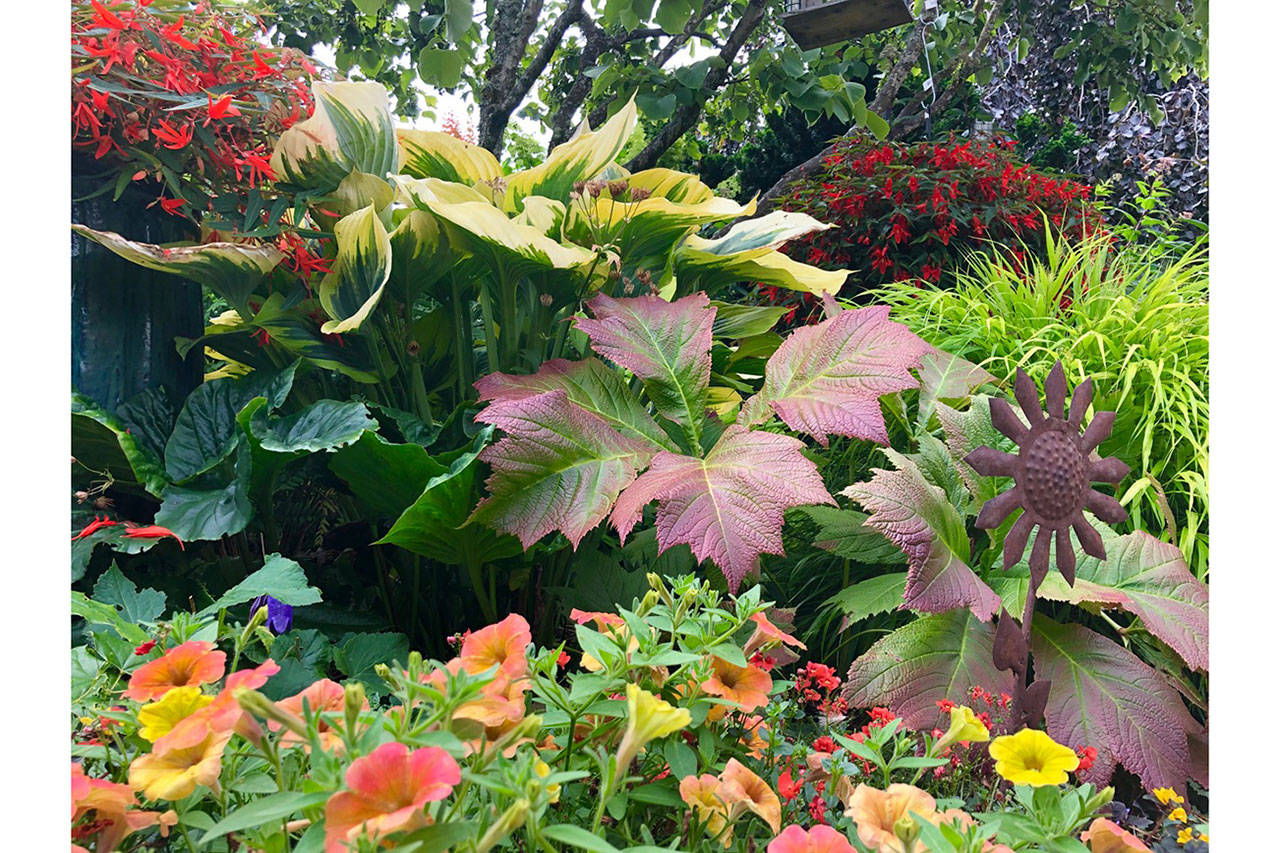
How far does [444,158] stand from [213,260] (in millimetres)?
447

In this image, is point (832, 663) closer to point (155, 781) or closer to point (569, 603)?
point (569, 603)

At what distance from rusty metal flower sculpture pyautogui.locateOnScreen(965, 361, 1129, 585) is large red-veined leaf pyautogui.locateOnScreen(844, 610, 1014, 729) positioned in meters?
0.24

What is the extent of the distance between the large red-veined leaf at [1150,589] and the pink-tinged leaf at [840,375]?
1.12 feet

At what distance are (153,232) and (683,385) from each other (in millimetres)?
900

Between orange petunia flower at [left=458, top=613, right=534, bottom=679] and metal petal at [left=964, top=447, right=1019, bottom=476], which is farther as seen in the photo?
metal petal at [left=964, top=447, right=1019, bottom=476]

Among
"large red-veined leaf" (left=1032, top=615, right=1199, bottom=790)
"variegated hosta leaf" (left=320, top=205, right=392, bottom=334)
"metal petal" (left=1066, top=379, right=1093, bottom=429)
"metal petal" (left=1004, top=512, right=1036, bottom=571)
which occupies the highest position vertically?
"variegated hosta leaf" (left=320, top=205, right=392, bottom=334)

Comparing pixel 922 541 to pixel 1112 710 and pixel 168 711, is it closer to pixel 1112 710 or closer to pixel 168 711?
pixel 1112 710

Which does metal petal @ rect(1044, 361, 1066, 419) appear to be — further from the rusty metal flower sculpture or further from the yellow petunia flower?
the yellow petunia flower

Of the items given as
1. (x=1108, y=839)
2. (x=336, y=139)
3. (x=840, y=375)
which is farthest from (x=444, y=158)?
(x=1108, y=839)

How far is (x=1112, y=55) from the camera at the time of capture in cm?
298

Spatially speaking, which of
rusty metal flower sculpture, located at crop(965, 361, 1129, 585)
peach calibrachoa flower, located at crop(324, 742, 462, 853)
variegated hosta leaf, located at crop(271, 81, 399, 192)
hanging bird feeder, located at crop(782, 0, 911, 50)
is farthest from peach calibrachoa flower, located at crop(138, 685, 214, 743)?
hanging bird feeder, located at crop(782, 0, 911, 50)

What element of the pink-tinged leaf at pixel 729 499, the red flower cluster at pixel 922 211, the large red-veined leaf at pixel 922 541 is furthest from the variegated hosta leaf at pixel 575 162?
the red flower cluster at pixel 922 211

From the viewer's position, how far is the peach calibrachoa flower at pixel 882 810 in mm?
608

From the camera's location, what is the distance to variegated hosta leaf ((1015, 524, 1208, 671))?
1114mm
